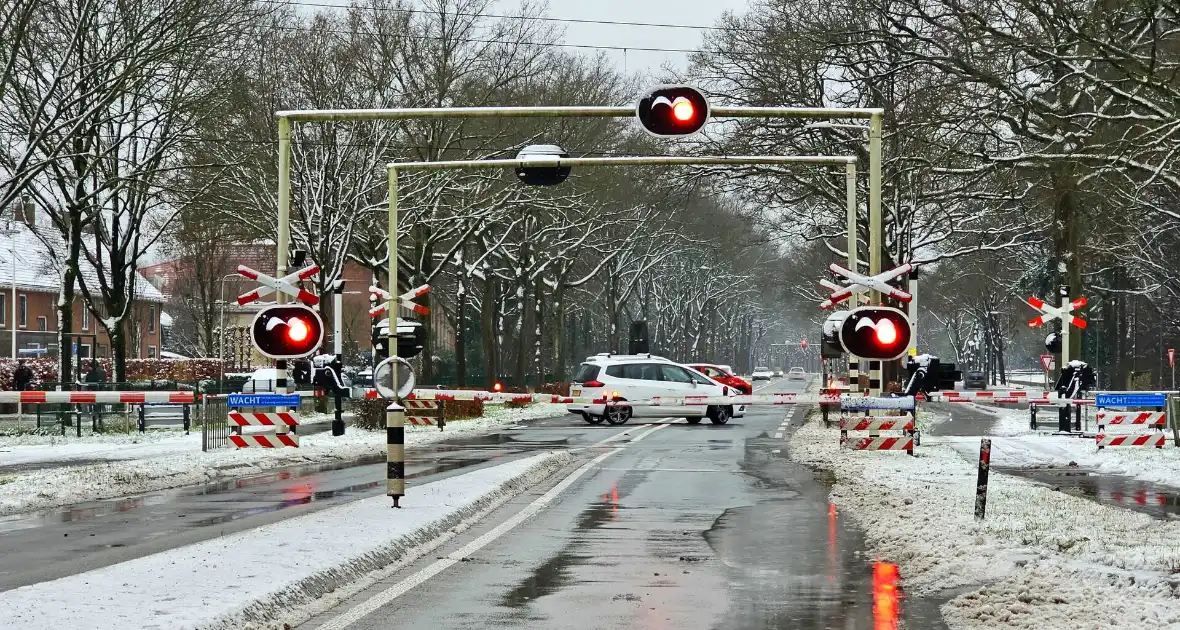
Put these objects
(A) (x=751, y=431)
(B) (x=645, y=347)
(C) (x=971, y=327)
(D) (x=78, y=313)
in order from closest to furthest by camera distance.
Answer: (A) (x=751, y=431), (B) (x=645, y=347), (D) (x=78, y=313), (C) (x=971, y=327)

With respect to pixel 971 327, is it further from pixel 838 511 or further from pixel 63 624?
pixel 63 624

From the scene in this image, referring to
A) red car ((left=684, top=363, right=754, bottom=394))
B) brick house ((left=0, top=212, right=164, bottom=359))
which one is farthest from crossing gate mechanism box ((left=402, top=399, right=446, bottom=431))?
brick house ((left=0, top=212, right=164, bottom=359))

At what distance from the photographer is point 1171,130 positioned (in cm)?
1973

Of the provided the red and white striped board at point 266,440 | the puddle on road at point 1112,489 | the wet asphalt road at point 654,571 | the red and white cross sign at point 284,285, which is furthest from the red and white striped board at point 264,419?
the puddle on road at point 1112,489

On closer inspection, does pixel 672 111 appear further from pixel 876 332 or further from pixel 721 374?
pixel 721 374

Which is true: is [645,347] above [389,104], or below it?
below

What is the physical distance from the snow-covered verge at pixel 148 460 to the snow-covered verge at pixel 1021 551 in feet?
29.4

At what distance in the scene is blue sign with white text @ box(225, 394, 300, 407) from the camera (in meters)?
20.9

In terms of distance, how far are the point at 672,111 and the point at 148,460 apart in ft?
43.9

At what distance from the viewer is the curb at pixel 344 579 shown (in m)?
9.29

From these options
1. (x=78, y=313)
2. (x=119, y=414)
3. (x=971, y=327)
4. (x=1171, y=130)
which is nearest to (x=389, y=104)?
(x=119, y=414)

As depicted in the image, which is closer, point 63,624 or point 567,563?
point 63,624

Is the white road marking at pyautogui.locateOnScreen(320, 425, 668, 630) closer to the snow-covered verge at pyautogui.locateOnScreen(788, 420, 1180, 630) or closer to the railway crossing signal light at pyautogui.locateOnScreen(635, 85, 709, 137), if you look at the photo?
the snow-covered verge at pyautogui.locateOnScreen(788, 420, 1180, 630)

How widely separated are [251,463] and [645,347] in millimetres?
44094
